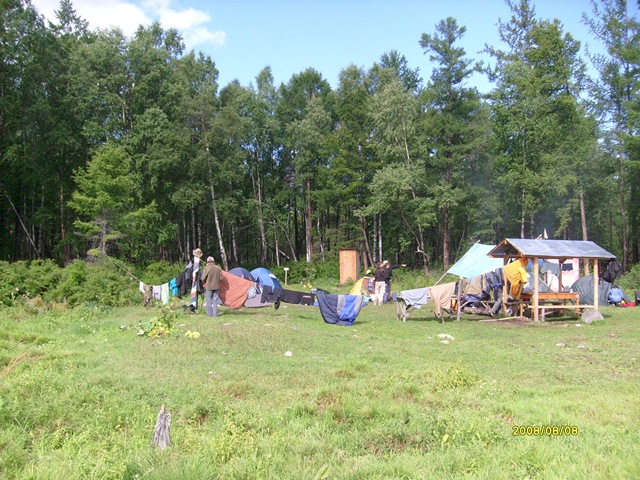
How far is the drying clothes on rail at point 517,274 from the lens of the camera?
44.1 ft

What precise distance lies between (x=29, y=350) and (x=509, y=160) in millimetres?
25797

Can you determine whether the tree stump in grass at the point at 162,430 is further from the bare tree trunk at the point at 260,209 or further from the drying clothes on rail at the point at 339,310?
the bare tree trunk at the point at 260,209

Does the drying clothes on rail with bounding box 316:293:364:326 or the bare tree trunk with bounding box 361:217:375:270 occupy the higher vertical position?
the bare tree trunk with bounding box 361:217:375:270

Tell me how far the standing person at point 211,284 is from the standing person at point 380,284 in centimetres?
709

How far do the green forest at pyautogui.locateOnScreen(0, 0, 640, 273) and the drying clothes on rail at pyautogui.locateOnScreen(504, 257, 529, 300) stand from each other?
47.6 feet

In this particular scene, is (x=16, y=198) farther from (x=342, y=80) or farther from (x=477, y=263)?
(x=477, y=263)

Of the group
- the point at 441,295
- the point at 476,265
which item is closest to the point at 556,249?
the point at 476,265

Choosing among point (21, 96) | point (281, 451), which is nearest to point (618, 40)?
point (281, 451)

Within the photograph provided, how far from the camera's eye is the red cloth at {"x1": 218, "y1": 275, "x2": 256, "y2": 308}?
12.9 meters

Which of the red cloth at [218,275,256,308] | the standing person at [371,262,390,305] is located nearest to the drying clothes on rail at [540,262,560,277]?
the standing person at [371,262,390,305]

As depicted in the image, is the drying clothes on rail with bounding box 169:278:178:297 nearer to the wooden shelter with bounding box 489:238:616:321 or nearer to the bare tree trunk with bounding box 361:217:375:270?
the wooden shelter with bounding box 489:238:616:321

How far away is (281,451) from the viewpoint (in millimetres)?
4402

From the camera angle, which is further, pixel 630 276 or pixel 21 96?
pixel 21 96

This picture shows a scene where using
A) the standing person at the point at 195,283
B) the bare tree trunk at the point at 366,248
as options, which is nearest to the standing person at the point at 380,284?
the standing person at the point at 195,283
